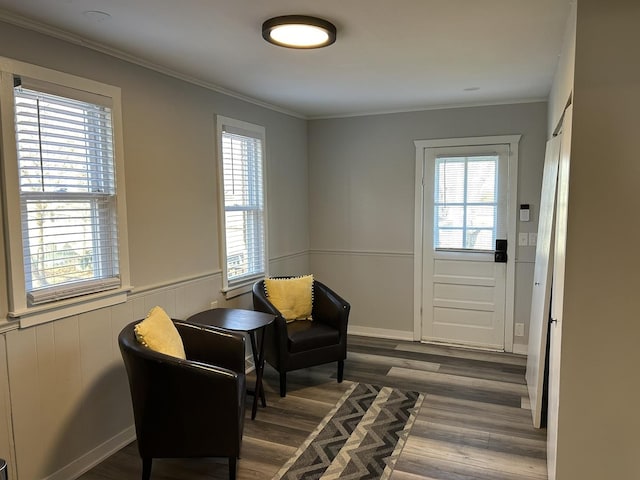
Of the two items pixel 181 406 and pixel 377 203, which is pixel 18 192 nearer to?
pixel 181 406

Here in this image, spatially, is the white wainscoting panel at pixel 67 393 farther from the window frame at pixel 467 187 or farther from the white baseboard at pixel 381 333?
the window frame at pixel 467 187

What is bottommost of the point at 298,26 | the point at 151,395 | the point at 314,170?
the point at 151,395

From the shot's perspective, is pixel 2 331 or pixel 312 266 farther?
pixel 312 266

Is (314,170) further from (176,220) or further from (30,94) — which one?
(30,94)

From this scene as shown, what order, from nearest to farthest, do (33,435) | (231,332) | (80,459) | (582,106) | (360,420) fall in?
(582,106), (33,435), (80,459), (231,332), (360,420)

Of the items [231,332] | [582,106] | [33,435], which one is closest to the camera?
[582,106]

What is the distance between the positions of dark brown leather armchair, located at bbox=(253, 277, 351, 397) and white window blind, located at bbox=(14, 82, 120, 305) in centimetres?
125

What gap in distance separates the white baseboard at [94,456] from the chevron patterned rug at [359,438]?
1060mm

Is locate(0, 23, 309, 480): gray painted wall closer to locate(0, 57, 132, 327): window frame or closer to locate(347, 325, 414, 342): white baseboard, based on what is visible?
locate(0, 57, 132, 327): window frame

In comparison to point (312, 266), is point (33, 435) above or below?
below

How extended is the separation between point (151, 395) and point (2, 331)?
759mm

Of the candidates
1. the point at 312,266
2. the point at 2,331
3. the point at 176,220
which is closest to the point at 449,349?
the point at 312,266

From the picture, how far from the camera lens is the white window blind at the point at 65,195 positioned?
7.55 feet

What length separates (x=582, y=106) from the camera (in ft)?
6.38
